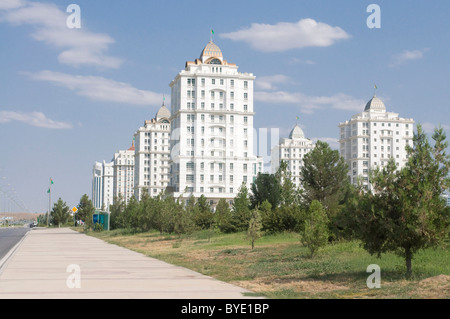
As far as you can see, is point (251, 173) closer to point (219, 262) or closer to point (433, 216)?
point (219, 262)

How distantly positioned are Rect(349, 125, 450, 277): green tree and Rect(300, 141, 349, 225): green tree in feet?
57.0

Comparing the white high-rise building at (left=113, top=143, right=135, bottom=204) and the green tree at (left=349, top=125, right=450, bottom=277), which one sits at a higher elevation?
the white high-rise building at (left=113, top=143, right=135, bottom=204)

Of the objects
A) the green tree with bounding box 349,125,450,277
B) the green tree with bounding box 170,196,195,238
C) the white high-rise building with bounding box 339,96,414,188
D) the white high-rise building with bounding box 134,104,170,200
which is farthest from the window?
the green tree with bounding box 349,125,450,277

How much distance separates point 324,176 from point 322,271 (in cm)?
1600

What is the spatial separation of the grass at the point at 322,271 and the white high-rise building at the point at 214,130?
75.1 m

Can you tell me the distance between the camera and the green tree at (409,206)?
13.3 metres

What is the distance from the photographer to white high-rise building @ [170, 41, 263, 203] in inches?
3969

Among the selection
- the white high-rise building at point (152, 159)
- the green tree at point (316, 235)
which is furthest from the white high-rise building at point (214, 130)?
the green tree at point (316, 235)

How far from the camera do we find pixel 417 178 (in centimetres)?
1385

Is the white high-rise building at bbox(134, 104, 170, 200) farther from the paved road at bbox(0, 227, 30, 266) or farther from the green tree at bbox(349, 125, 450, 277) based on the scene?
the green tree at bbox(349, 125, 450, 277)

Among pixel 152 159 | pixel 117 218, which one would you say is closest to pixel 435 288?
pixel 117 218

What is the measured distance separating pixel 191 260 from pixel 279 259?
13.3ft

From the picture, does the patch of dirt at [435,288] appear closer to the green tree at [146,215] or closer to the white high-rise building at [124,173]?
the green tree at [146,215]
